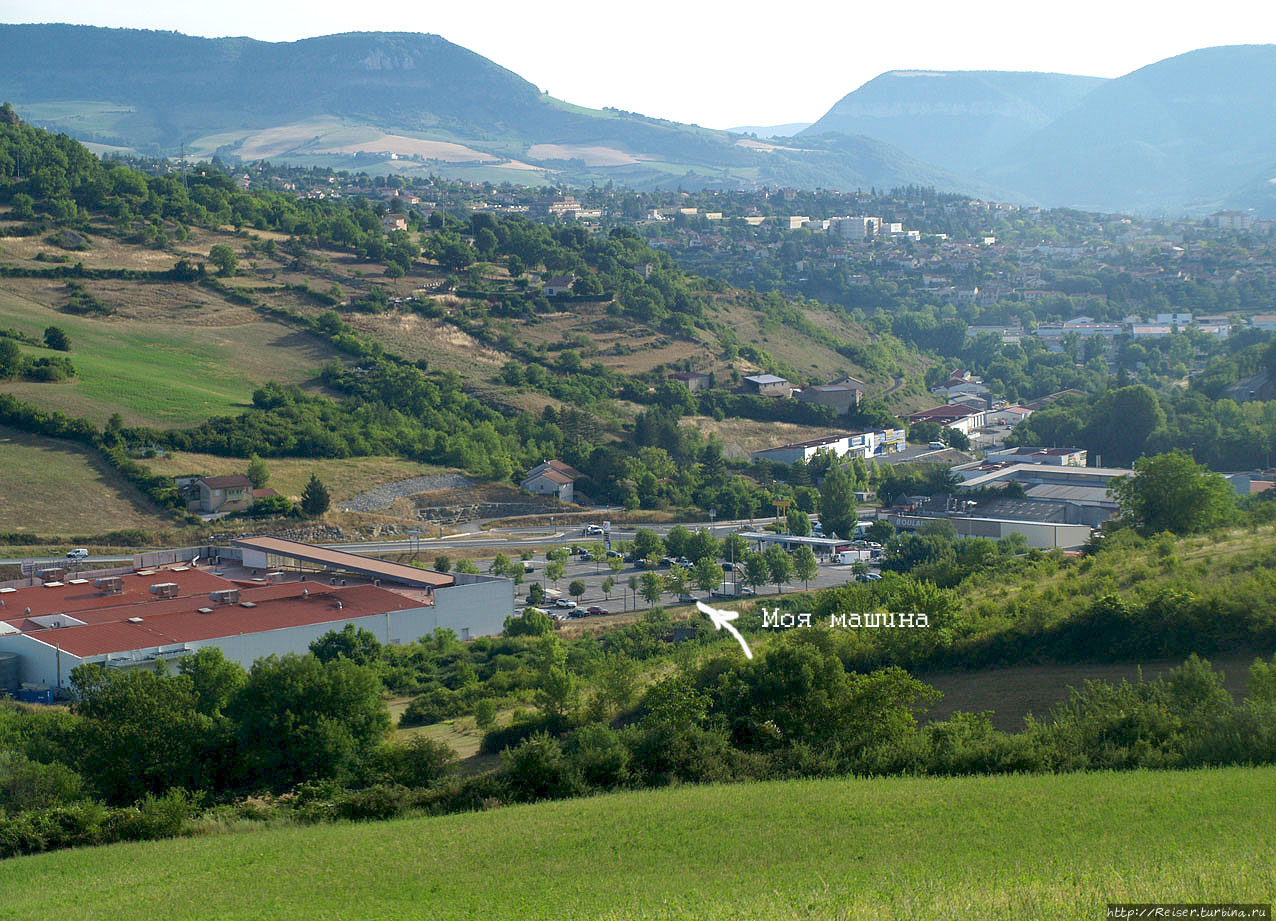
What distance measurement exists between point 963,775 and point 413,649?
17.4 metres

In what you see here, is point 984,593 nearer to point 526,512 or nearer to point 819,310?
point 526,512

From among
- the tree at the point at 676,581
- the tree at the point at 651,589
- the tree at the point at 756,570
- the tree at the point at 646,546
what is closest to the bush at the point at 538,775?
the tree at the point at 651,589

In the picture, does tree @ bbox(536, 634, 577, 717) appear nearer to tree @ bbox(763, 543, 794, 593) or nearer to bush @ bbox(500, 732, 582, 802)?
bush @ bbox(500, 732, 582, 802)

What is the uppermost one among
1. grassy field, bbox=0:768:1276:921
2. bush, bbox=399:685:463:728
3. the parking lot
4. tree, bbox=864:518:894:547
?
grassy field, bbox=0:768:1276:921

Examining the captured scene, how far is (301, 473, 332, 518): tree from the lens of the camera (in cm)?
4066

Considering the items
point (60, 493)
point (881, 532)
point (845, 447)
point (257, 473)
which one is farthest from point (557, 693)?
point (845, 447)

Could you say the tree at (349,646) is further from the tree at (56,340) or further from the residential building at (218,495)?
the tree at (56,340)

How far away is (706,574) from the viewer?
34969mm

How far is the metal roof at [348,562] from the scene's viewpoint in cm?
3238

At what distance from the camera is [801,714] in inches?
610

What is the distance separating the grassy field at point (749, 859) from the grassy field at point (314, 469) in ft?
98.6

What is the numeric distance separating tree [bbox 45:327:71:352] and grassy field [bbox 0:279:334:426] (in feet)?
1.74

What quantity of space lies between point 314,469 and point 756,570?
715 inches

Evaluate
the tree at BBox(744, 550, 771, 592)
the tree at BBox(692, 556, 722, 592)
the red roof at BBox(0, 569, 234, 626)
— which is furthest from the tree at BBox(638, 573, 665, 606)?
the red roof at BBox(0, 569, 234, 626)
